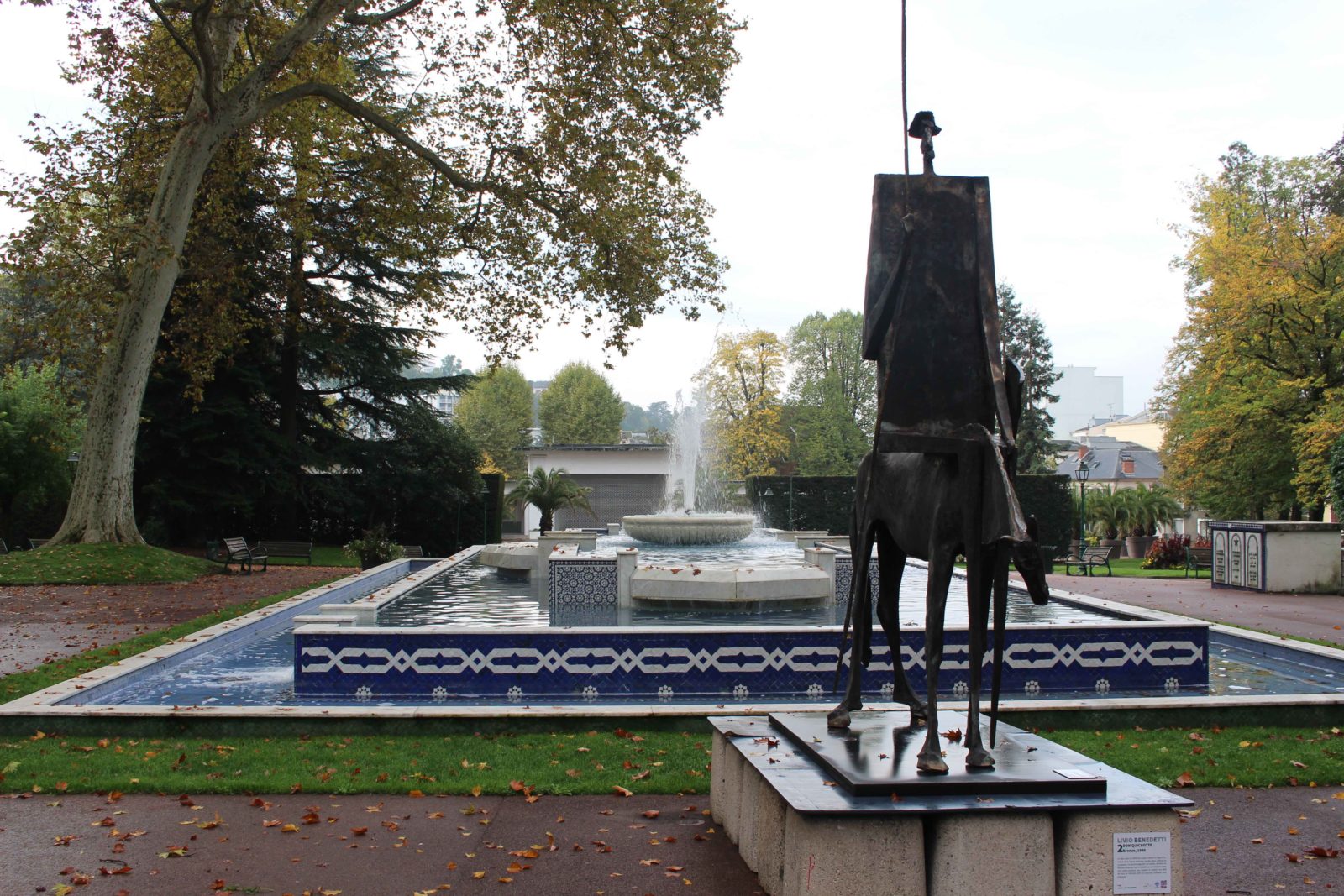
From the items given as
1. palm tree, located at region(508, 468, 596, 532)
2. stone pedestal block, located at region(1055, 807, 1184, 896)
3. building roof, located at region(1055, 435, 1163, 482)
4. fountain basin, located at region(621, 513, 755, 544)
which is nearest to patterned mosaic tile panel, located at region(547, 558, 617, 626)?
fountain basin, located at region(621, 513, 755, 544)

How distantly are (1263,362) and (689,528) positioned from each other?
21.2 metres

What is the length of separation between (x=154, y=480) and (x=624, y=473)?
21.3m

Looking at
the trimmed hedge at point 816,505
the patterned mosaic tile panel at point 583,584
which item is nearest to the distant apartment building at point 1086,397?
the trimmed hedge at point 816,505

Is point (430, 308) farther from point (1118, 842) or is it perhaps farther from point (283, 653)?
point (1118, 842)

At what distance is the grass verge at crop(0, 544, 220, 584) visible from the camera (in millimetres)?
17703

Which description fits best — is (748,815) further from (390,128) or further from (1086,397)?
(1086,397)

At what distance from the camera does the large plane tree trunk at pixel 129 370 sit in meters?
19.7

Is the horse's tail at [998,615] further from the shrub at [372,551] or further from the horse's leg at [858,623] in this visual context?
the shrub at [372,551]

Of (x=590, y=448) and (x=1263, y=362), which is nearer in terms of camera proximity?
(x=1263, y=362)

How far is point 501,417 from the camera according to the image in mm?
72812

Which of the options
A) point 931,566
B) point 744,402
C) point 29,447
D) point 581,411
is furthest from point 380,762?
point 581,411

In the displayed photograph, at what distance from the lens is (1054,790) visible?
4.06m

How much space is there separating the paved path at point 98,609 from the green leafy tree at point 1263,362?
1017 inches

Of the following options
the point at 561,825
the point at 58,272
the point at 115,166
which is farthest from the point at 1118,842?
the point at 115,166
